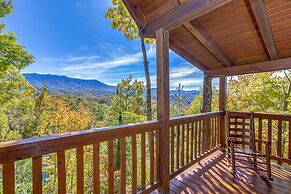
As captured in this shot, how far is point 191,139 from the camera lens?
338cm

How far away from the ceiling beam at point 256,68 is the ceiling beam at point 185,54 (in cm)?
32

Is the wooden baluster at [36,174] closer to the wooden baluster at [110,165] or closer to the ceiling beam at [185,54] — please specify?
the wooden baluster at [110,165]

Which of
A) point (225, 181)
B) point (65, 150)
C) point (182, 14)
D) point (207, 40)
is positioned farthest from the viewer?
point (207, 40)

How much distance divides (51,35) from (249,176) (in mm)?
22889

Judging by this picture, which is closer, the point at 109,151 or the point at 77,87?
the point at 109,151

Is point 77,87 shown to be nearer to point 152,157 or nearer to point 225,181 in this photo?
point 152,157

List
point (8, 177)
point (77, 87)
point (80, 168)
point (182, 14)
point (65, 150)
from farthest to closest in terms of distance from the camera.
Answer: point (77, 87) → point (182, 14) → point (80, 168) → point (65, 150) → point (8, 177)

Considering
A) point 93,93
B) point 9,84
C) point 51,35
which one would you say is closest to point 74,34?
point 51,35

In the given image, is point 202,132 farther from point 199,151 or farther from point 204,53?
point 204,53

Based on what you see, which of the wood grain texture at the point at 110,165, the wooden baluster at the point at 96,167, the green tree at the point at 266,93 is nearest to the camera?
the wooden baluster at the point at 96,167

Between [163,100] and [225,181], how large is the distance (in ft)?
5.39

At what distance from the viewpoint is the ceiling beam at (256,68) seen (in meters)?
3.41

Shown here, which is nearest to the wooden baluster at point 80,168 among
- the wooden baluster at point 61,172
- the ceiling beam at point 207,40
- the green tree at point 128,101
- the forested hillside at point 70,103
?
the wooden baluster at point 61,172

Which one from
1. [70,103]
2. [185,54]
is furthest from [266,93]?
[70,103]
